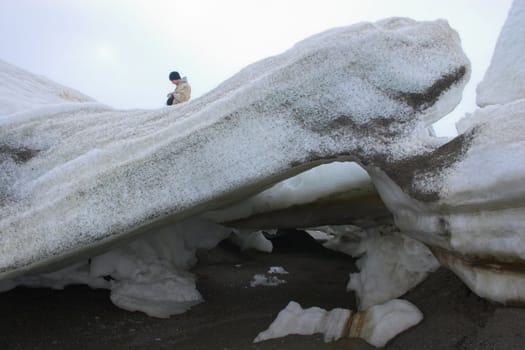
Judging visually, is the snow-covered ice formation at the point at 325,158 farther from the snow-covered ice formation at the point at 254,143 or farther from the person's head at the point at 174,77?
the person's head at the point at 174,77

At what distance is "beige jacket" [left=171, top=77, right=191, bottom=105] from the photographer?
455cm

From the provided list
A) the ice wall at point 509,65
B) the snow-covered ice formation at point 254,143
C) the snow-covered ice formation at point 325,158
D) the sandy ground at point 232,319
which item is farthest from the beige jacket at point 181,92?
the ice wall at point 509,65

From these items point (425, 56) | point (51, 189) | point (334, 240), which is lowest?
point (334, 240)

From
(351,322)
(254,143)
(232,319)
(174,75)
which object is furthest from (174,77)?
(351,322)

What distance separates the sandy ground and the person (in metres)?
1.84

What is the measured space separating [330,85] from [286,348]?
3.68ft

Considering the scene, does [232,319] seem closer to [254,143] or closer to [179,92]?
[254,143]

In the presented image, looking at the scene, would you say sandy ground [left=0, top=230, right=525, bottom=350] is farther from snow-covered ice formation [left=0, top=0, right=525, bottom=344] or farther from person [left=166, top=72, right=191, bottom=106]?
person [left=166, top=72, right=191, bottom=106]

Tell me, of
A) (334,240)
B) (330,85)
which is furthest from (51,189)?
(334,240)

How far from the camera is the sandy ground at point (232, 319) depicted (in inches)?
67.8

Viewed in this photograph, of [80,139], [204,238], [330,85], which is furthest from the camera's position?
[204,238]

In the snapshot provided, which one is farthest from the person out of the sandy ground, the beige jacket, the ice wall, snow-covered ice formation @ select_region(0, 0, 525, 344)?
the ice wall

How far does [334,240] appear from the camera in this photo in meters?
5.32

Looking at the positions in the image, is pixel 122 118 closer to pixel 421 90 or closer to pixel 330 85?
pixel 330 85
